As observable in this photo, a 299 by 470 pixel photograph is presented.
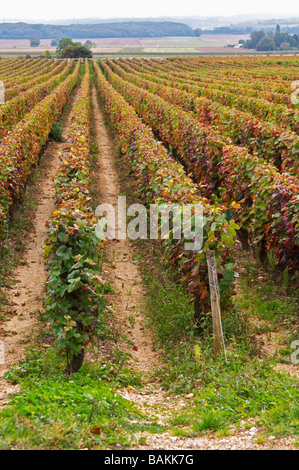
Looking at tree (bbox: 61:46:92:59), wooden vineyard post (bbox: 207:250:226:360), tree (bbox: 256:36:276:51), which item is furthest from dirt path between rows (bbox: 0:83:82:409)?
tree (bbox: 256:36:276:51)

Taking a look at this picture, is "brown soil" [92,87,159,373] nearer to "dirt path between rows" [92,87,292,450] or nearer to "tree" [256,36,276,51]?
"dirt path between rows" [92,87,292,450]

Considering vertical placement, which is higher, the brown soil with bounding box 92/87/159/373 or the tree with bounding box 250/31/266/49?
the tree with bounding box 250/31/266/49

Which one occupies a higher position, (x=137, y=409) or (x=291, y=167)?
(x=291, y=167)

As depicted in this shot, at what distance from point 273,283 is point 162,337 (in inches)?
107

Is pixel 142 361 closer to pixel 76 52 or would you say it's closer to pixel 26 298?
pixel 26 298

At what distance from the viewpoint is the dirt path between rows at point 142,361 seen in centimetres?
495

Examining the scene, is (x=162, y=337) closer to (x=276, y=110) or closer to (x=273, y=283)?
(x=273, y=283)

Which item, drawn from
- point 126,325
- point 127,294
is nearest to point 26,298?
point 127,294

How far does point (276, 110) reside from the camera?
18016mm

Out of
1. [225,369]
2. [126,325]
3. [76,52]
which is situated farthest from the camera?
[76,52]

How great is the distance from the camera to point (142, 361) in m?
7.77

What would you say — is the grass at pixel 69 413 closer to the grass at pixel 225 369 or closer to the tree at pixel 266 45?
the grass at pixel 225 369

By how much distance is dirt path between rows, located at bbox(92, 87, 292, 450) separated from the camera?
4.95 metres
